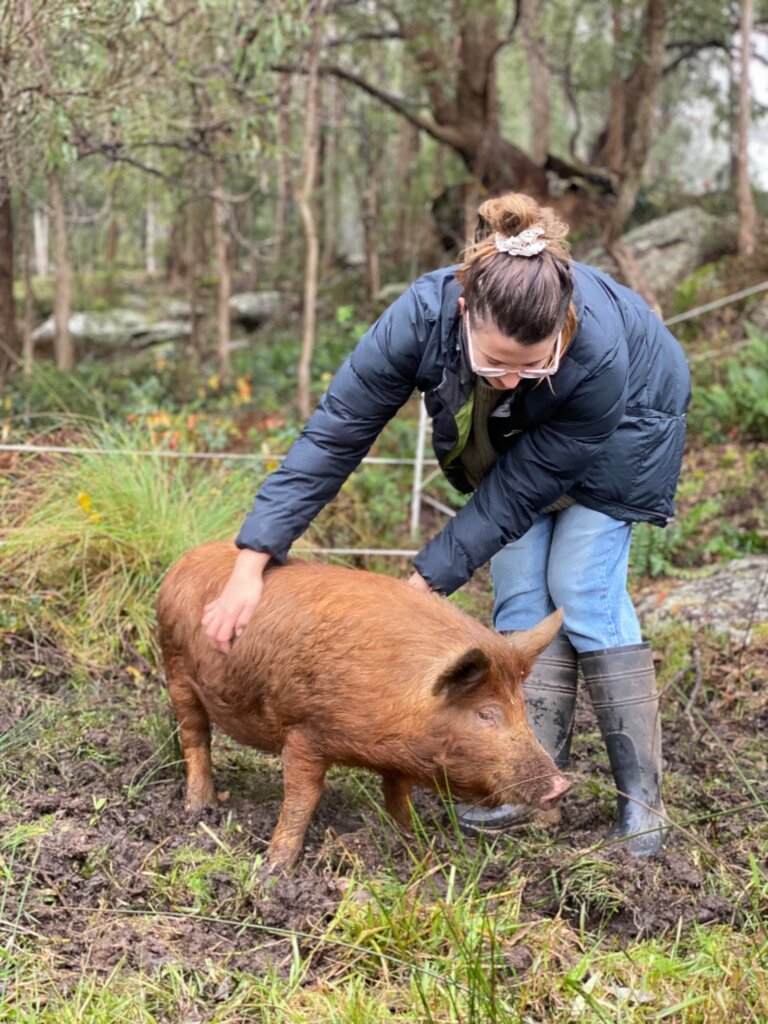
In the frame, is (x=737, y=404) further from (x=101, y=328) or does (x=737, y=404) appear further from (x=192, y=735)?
(x=101, y=328)

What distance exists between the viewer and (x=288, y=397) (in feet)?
39.2

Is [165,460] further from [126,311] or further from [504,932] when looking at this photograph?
[126,311]

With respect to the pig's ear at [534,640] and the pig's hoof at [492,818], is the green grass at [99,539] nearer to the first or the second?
the pig's hoof at [492,818]

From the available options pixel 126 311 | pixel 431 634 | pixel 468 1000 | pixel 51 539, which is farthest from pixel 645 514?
pixel 126 311

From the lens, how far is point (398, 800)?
141 inches

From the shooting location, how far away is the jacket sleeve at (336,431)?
339 centimetres

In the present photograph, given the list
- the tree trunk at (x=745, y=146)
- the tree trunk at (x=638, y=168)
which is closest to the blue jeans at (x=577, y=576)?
the tree trunk at (x=638, y=168)

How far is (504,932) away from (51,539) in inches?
143

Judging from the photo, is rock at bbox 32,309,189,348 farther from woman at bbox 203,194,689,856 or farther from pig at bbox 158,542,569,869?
pig at bbox 158,542,569,869

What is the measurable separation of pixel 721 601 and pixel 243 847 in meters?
3.56

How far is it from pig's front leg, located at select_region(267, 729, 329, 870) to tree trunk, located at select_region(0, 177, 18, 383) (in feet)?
28.3

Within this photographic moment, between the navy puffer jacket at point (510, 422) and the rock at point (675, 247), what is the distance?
1079 cm

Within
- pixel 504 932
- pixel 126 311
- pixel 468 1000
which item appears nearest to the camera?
pixel 468 1000

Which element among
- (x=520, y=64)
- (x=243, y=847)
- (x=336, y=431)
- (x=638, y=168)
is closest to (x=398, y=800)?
(x=243, y=847)
